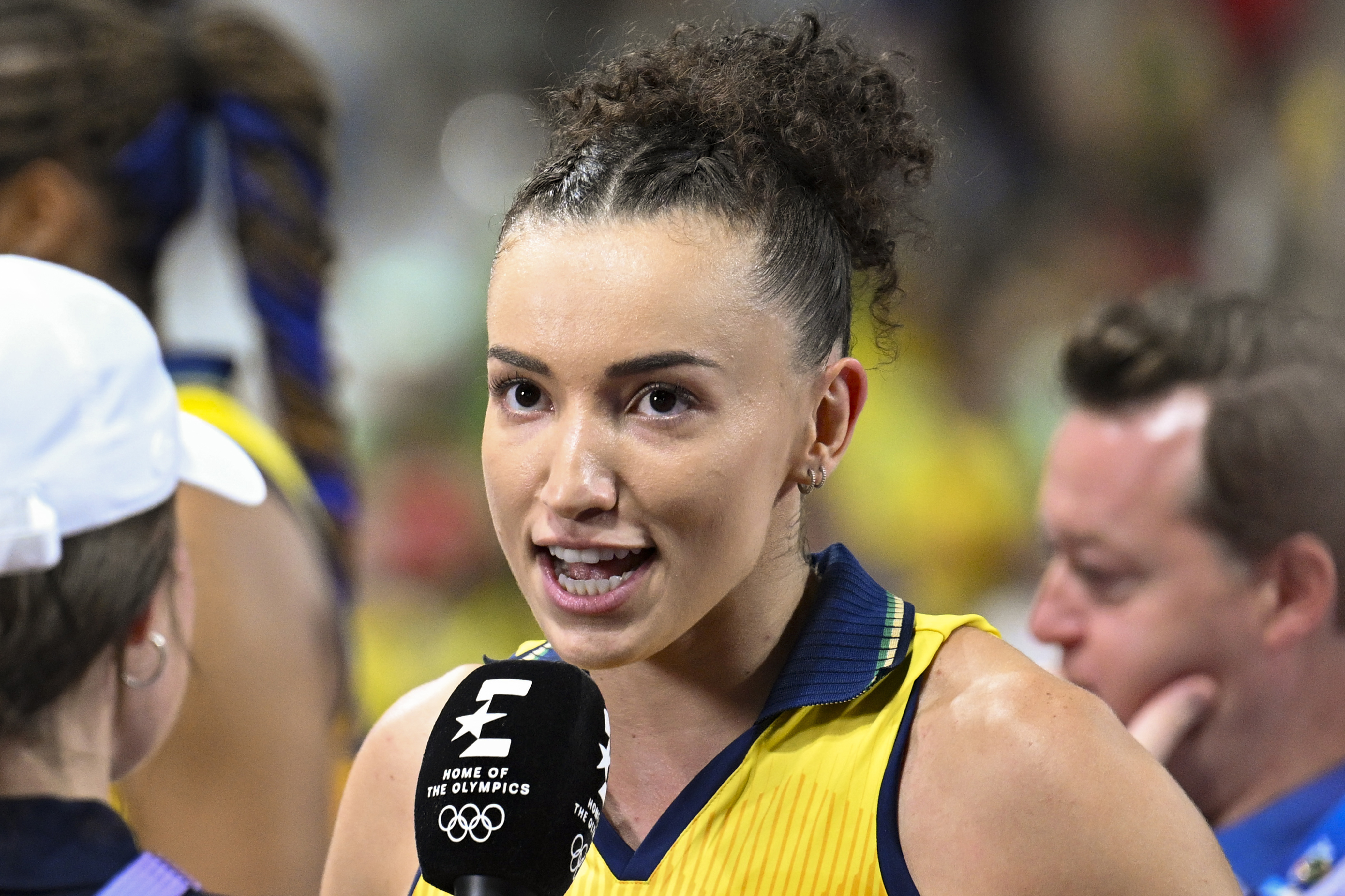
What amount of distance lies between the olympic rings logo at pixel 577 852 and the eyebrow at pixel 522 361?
0.40 meters

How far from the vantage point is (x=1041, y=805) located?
1.30 m

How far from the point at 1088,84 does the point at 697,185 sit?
146 inches

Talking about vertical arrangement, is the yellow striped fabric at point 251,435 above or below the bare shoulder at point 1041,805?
below

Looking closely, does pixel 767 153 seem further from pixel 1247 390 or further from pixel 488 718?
pixel 1247 390

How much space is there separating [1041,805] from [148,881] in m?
0.71

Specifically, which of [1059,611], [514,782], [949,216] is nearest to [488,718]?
[514,782]

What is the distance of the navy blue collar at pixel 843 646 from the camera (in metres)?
1.42

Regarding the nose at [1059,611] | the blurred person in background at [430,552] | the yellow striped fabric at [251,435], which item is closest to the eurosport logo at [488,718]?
the yellow striped fabric at [251,435]

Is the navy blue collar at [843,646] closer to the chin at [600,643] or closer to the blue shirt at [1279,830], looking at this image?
the chin at [600,643]

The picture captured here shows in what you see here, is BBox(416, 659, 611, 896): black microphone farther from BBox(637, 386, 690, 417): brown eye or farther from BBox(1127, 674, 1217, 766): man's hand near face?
BBox(1127, 674, 1217, 766): man's hand near face

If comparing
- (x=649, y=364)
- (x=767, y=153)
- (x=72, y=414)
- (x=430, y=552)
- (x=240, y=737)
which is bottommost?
(x=430, y=552)

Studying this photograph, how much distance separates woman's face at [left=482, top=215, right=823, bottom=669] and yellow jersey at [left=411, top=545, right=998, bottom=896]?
14 centimetres

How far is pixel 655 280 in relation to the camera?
1.32 m

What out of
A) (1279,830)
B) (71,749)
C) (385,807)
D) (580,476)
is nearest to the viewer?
(71,749)
